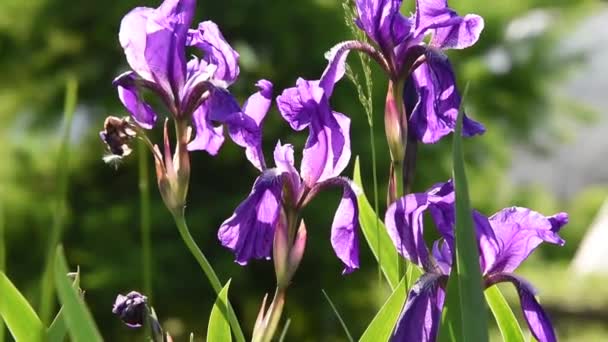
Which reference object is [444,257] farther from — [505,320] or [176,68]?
[176,68]

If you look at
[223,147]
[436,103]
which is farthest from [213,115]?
[223,147]

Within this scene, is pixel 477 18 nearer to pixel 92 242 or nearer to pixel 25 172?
pixel 92 242

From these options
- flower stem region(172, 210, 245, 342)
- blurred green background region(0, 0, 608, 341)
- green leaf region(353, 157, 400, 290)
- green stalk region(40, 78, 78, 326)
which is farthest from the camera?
Answer: blurred green background region(0, 0, 608, 341)

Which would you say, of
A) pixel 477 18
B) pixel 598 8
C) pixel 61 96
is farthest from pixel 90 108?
pixel 477 18

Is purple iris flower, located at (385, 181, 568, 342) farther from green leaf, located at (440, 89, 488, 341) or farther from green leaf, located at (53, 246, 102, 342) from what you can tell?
green leaf, located at (53, 246, 102, 342)

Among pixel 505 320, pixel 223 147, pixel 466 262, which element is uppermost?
pixel 466 262

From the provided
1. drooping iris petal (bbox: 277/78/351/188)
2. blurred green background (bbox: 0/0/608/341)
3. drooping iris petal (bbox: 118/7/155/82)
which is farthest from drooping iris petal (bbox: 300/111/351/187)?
blurred green background (bbox: 0/0/608/341)
